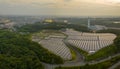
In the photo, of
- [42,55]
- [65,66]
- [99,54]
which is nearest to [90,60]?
[99,54]

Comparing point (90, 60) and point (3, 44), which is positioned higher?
point (3, 44)

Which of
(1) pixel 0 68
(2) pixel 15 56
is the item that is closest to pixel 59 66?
(2) pixel 15 56

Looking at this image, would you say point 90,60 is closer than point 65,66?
No

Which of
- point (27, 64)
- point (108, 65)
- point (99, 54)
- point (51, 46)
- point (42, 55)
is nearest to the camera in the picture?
point (27, 64)

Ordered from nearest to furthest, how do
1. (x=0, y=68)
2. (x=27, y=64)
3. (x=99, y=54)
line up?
(x=0, y=68) → (x=27, y=64) → (x=99, y=54)

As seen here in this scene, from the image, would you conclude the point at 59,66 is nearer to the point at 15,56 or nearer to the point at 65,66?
the point at 65,66

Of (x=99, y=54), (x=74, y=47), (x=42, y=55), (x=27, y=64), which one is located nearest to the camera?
(x=27, y=64)

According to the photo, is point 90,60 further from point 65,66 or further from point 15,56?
point 15,56

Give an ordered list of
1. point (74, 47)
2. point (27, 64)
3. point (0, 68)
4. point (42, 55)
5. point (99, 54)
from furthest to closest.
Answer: point (74, 47)
point (99, 54)
point (42, 55)
point (27, 64)
point (0, 68)

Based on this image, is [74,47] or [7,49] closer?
[7,49]
